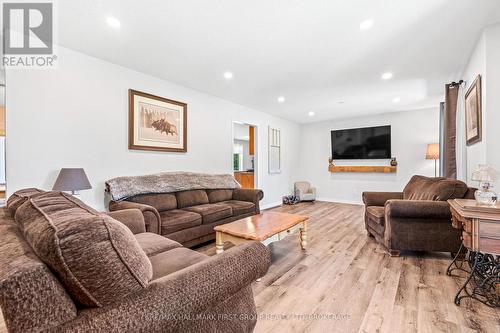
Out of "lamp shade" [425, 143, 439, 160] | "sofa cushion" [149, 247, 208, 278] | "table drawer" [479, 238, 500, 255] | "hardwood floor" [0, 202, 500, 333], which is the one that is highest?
"lamp shade" [425, 143, 439, 160]

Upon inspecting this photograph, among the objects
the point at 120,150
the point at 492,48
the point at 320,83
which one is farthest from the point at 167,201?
the point at 492,48

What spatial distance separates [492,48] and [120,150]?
4.22 m

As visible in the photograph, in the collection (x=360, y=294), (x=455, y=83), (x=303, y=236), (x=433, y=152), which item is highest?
(x=455, y=83)

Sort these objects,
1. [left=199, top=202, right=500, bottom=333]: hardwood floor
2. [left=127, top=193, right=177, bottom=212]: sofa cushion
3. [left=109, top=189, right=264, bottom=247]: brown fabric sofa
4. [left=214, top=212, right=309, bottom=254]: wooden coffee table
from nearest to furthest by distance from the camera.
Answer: [left=199, top=202, right=500, bottom=333]: hardwood floor → [left=214, top=212, right=309, bottom=254]: wooden coffee table → [left=109, top=189, right=264, bottom=247]: brown fabric sofa → [left=127, top=193, right=177, bottom=212]: sofa cushion

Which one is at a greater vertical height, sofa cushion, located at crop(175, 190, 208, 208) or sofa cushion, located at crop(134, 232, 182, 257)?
sofa cushion, located at crop(175, 190, 208, 208)

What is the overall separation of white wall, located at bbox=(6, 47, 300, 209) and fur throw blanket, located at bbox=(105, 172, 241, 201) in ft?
0.70

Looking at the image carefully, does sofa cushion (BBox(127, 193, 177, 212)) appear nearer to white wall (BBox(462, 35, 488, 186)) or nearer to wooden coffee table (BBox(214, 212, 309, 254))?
wooden coffee table (BBox(214, 212, 309, 254))

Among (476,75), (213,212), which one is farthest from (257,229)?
(476,75)

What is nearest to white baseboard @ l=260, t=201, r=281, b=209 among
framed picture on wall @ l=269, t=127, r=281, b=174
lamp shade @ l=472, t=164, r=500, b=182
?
framed picture on wall @ l=269, t=127, r=281, b=174

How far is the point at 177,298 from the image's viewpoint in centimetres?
79

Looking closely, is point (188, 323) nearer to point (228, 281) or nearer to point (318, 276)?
point (228, 281)

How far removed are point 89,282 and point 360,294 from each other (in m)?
1.92

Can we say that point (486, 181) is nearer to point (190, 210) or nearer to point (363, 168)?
point (190, 210)

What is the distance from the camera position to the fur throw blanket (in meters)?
2.75
